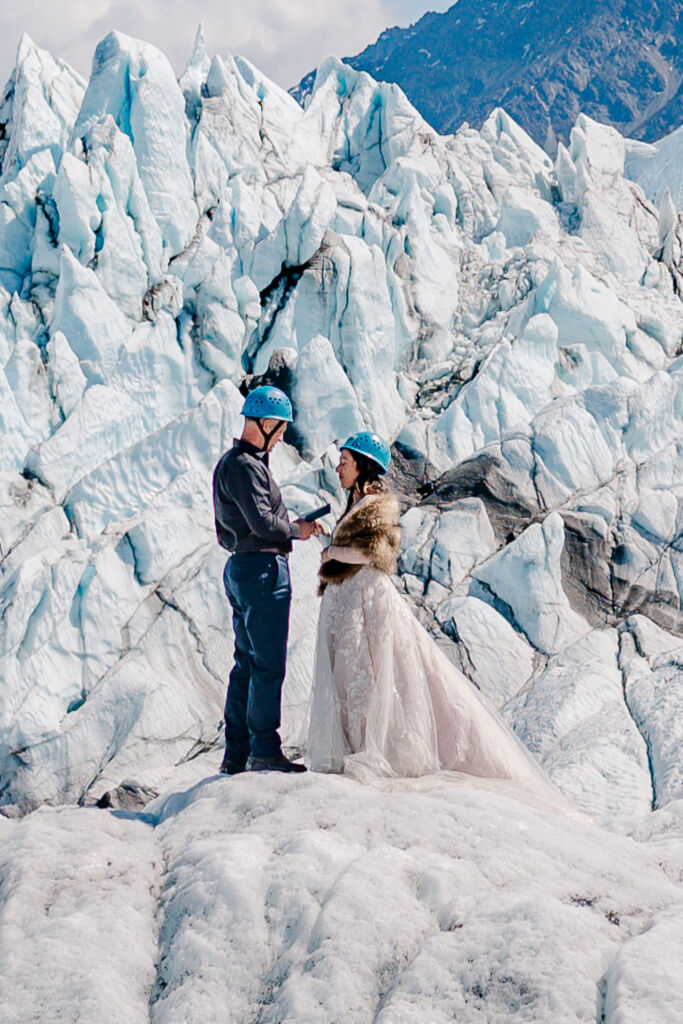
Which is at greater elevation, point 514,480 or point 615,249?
point 615,249

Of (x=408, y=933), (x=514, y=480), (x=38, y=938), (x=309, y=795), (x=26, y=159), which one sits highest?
(x=26, y=159)

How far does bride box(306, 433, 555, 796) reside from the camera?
3402mm

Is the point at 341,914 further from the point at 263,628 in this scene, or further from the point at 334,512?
the point at 334,512

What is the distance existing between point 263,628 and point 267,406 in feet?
3.14

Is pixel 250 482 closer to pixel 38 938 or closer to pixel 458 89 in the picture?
pixel 38 938

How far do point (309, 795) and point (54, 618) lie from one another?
768 centimetres

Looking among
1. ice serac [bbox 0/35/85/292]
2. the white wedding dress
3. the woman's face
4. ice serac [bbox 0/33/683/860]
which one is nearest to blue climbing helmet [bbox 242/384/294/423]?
the woman's face

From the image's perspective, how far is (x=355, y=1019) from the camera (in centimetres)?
188

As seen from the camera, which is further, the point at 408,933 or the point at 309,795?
the point at 309,795

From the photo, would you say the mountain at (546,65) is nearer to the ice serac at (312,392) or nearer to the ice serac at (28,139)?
the ice serac at (312,392)

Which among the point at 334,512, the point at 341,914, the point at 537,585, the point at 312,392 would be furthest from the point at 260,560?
the point at 312,392

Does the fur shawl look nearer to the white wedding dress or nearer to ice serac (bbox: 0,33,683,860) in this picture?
the white wedding dress

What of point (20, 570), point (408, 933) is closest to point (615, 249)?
point (20, 570)

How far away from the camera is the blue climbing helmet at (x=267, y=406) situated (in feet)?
11.8
